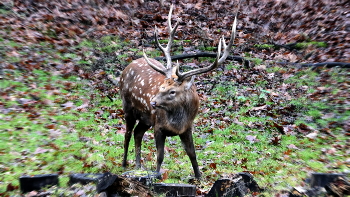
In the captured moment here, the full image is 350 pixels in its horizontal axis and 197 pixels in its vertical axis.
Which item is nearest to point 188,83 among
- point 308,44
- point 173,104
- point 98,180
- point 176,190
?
point 173,104

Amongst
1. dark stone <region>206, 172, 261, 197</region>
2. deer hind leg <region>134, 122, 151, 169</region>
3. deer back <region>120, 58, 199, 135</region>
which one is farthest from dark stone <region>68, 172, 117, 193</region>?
deer hind leg <region>134, 122, 151, 169</region>

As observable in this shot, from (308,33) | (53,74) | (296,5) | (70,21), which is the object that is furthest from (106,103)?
(296,5)

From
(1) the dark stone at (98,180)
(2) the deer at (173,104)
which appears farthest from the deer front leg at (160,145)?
(1) the dark stone at (98,180)

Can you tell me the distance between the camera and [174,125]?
577 centimetres

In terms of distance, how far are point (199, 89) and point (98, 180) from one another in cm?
690

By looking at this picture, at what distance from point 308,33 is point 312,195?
34.9 ft

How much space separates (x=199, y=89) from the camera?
34.8 feet

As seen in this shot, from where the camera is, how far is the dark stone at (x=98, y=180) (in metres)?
3.76

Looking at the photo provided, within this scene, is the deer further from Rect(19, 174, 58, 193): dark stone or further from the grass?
Rect(19, 174, 58, 193): dark stone

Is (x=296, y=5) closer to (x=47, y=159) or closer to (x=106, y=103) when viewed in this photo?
(x=106, y=103)

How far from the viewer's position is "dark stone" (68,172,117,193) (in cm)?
376

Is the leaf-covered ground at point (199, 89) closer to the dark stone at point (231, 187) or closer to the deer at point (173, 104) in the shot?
the dark stone at point (231, 187)

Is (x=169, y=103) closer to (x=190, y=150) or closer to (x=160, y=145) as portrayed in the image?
(x=160, y=145)

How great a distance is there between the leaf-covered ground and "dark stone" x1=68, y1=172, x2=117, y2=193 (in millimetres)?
1354
